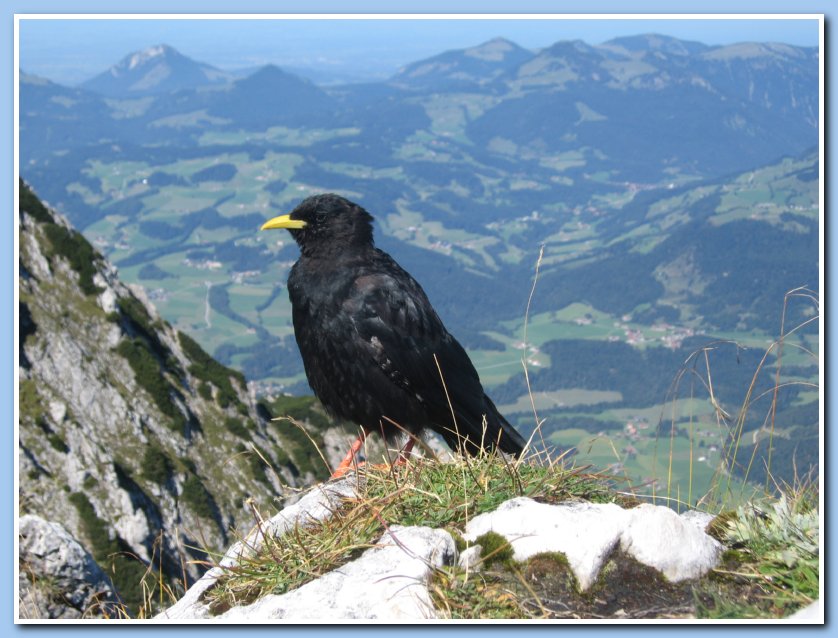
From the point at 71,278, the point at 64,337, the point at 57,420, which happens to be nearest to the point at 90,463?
the point at 57,420

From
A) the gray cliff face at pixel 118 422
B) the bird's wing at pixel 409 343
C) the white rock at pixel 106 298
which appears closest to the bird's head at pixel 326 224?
the bird's wing at pixel 409 343

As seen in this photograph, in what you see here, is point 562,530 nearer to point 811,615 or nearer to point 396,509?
point 396,509

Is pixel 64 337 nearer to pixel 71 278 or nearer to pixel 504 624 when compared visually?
pixel 71 278

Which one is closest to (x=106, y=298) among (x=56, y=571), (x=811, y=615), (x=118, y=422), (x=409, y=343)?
(x=118, y=422)

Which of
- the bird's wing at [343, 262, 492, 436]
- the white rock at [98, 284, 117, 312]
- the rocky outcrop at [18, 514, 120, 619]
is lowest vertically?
the white rock at [98, 284, 117, 312]

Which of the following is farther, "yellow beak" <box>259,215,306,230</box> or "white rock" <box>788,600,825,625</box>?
"yellow beak" <box>259,215,306,230</box>

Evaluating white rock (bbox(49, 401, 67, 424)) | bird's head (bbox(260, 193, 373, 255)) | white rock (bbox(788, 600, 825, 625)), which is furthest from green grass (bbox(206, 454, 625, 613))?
white rock (bbox(49, 401, 67, 424))

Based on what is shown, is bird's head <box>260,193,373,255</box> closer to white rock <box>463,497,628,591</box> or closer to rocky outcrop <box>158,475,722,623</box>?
rocky outcrop <box>158,475,722,623</box>
